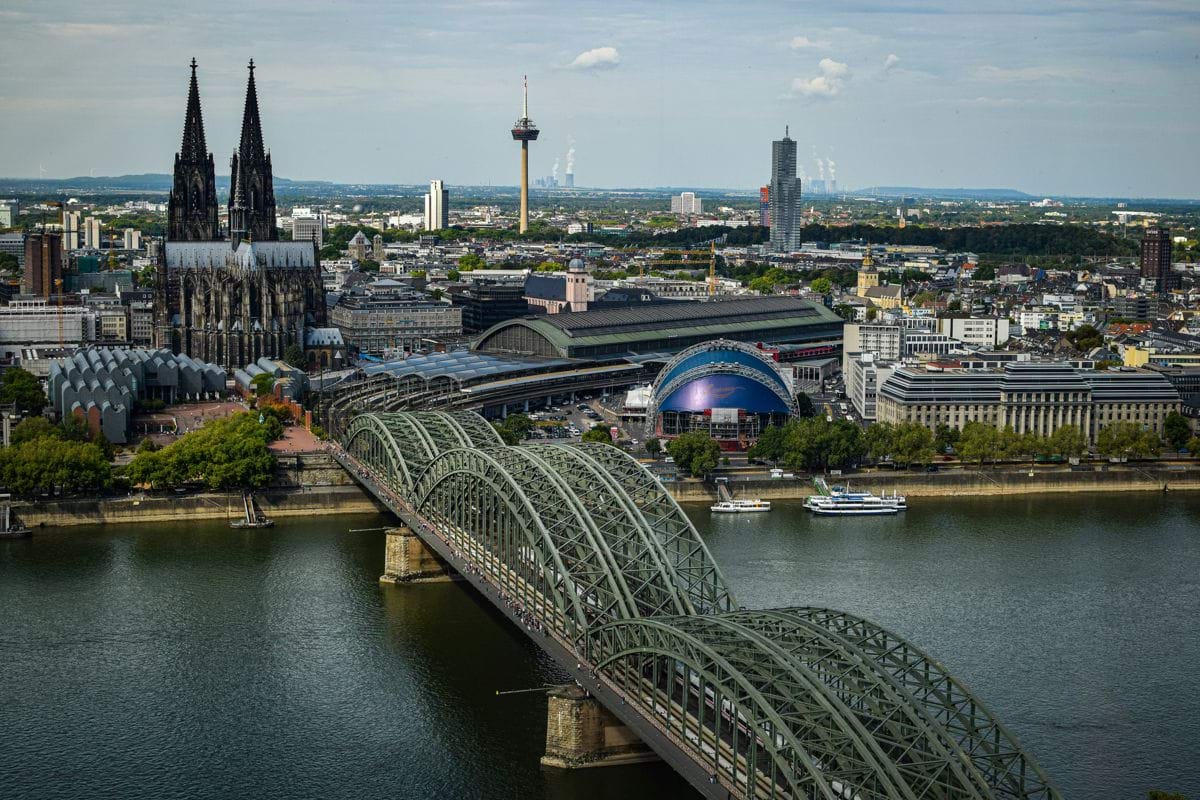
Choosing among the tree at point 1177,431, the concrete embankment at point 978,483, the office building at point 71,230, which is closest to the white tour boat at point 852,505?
the concrete embankment at point 978,483

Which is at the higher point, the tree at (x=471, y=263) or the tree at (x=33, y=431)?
the tree at (x=471, y=263)

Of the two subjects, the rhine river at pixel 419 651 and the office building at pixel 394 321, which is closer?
the rhine river at pixel 419 651

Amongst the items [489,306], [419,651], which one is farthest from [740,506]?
[489,306]

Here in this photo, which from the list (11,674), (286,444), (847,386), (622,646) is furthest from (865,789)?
(847,386)

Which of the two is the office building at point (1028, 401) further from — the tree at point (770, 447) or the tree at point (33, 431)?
the tree at point (33, 431)

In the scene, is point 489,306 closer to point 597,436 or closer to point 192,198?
point 192,198

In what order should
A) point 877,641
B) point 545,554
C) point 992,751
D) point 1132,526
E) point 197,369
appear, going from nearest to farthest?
point 992,751 < point 877,641 < point 545,554 < point 1132,526 < point 197,369

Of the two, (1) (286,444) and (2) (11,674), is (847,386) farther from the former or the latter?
(2) (11,674)

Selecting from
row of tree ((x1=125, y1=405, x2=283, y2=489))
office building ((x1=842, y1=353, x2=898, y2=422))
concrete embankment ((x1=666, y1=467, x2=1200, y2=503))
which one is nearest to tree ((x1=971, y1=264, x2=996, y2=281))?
office building ((x1=842, y1=353, x2=898, y2=422))
